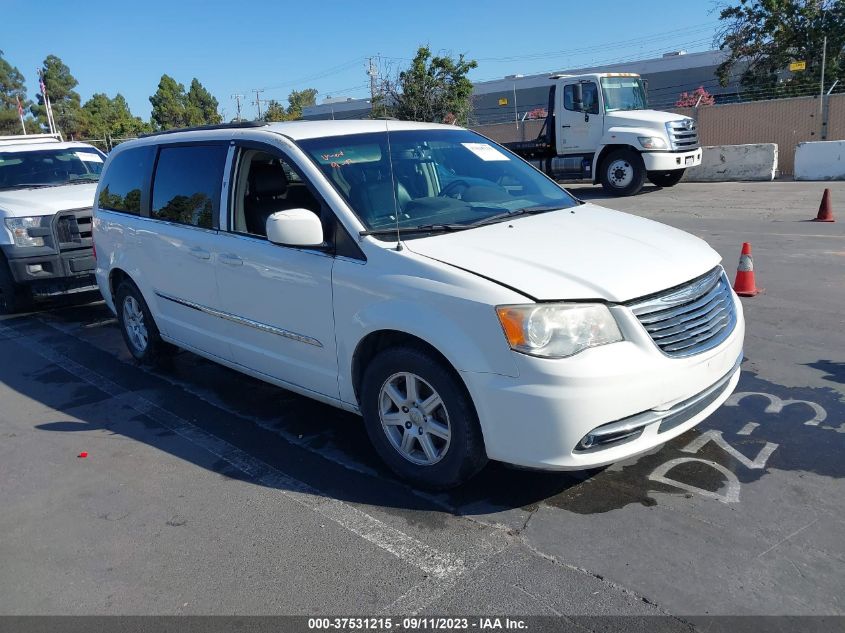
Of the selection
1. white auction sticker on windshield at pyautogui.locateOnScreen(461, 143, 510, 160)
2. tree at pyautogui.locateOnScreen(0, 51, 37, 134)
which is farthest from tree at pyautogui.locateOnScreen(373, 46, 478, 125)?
tree at pyautogui.locateOnScreen(0, 51, 37, 134)

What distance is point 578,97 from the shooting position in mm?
17141

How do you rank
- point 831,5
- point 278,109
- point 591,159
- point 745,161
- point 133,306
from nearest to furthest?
point 133,306 < point 591,159 < point 745,161 < point 831,5 < point 278,109

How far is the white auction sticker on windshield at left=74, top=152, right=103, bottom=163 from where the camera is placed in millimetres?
9922

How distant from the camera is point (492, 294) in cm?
328

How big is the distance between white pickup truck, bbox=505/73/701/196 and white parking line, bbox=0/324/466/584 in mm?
13823

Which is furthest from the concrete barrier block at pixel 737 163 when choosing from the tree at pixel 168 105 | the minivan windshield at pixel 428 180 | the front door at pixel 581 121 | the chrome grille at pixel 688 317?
the tree at pixel 168 105

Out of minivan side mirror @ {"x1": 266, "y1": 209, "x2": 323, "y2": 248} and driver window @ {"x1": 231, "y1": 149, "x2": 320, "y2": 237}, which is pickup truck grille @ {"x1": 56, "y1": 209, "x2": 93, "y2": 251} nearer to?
driver window @ {"x1": 231, "y1": 149, "x2": 320, "y2": 237}

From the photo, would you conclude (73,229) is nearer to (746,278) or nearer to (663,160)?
(746,278)

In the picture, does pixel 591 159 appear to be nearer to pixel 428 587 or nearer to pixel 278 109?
pixel 428 587

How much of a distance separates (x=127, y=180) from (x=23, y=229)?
2753 mm

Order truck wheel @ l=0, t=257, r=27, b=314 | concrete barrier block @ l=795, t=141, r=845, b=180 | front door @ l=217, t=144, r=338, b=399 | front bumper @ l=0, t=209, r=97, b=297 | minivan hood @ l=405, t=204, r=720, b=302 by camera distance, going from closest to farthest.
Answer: minivan hood @ l=405, t=204, r=720, b=302 < front door @ l=217, t=144, r=338, b=399 < front bumper @ l=0, t=209, r=97, b=297 < truck wheel @ l=0, t=257, r=27, b=314 < concrete barrier block @ l=795, t=141, r=845, b=180

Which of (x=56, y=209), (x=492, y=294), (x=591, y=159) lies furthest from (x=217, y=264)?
(x=591, y=159)

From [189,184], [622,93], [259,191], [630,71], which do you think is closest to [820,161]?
[622,93]

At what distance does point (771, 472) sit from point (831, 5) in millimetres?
31682
